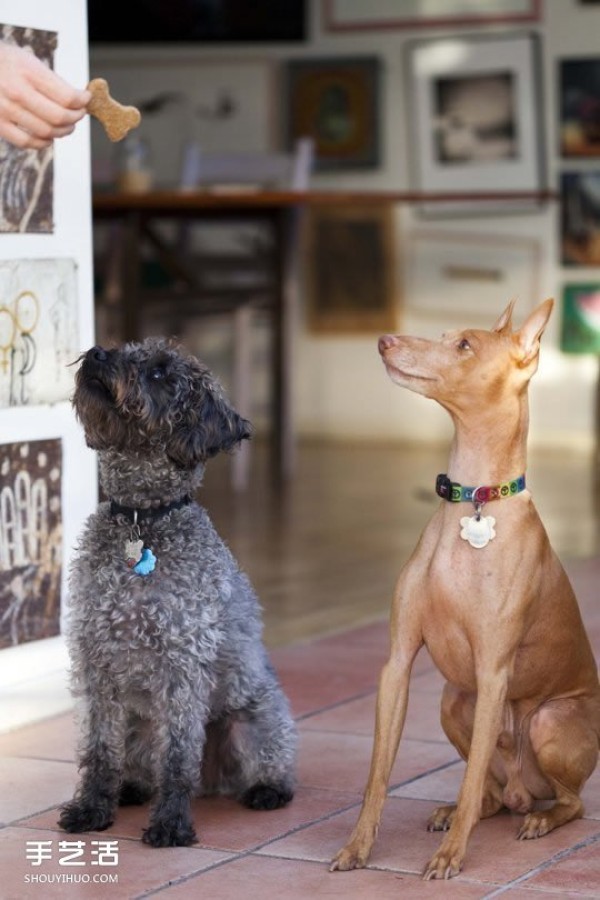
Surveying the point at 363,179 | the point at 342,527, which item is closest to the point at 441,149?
the point at 363,179

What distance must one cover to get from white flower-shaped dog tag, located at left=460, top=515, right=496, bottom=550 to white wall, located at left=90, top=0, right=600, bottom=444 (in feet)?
20.6

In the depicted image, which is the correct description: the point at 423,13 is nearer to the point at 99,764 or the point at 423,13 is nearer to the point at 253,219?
the point at 253,219

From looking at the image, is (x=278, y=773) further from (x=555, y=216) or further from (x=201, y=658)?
(x=555, y=216)

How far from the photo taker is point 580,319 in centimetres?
900

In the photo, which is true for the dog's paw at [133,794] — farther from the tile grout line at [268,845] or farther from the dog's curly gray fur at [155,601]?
the tile grout line at [268,845]

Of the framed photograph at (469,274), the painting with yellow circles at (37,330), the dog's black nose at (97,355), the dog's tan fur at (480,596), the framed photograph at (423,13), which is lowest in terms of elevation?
the dog's tan fur at (480,596)

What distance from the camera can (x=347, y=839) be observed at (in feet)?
9.91

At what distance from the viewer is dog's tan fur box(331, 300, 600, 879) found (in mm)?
2803

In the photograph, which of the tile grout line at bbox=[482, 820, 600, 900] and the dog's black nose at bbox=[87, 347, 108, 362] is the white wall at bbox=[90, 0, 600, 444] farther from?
the dog's black nose at bbox=[87, 347, 108, 362]

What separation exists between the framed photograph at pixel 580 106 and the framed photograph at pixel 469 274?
0.57 metres

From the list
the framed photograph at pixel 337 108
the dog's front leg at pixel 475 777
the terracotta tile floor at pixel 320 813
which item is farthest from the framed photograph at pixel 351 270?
the dog's front leg at pixel 475 777

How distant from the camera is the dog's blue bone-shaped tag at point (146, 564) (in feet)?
9.78

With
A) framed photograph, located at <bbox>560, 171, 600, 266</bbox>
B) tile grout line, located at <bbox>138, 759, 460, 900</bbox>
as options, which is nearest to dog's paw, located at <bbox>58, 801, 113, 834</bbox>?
tile grout line, located at <bbox>138, 759, 460, 900</bbox>

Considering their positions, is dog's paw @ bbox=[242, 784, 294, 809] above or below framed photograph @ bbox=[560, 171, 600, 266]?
below
